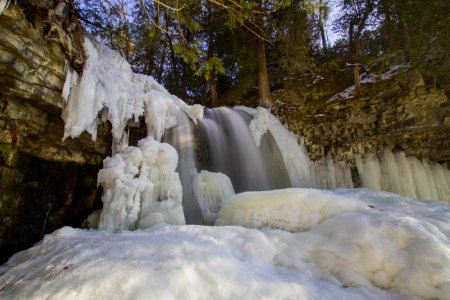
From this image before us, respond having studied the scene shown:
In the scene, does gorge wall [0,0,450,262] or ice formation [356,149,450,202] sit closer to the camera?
gorge wall [0,0,450,262]

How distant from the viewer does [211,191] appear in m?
6.05

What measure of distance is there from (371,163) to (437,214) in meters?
6.07

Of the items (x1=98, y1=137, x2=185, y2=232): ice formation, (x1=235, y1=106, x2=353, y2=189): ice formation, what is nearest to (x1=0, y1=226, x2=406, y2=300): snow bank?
(x1=98, y1=137, x2=185, y2=232): ice formation

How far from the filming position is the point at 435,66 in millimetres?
7906

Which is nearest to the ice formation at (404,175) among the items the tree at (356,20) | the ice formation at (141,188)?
the tree at (356,20)

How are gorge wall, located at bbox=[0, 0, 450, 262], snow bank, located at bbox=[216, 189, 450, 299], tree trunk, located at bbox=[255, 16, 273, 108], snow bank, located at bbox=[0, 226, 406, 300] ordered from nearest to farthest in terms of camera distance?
snow bank, located at bbox=[0, 226, 406, 300]
snow bank, located at bbox=[216, 189, 450, 299]
gorge wall, located at bbox=[0, 0, 450, 262]
tree trunk, located at bbox=[255, 16, 273, 108]

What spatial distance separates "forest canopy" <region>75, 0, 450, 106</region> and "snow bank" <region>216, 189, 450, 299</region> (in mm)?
3157

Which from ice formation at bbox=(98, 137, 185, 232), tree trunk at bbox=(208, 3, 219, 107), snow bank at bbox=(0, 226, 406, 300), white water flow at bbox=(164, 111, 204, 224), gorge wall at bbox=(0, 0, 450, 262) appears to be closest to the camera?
snow bank at bbox=(0, 226, 406, 300)

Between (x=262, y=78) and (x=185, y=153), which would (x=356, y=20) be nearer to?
(x=262, y=78)

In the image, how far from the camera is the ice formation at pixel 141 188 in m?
4.32

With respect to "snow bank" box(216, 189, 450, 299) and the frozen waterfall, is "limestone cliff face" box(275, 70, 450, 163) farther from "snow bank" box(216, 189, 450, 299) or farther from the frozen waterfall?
"snow bank" box(216, 189, 450, 299)

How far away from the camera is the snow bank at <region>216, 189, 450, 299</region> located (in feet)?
6.66

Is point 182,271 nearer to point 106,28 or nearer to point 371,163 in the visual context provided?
point 106,28

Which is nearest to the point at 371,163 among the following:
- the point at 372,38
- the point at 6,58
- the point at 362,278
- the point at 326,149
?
the point at 326,149
